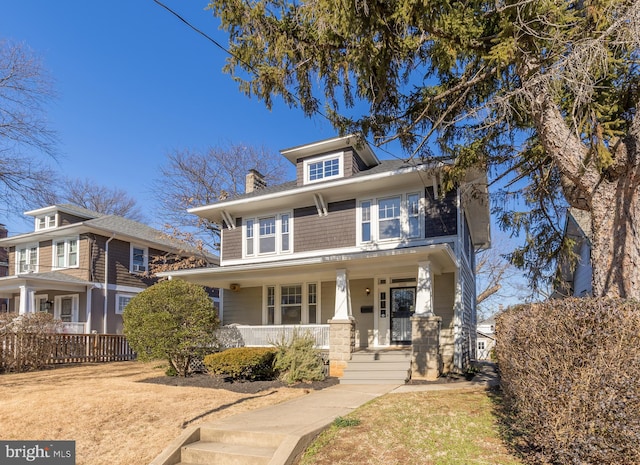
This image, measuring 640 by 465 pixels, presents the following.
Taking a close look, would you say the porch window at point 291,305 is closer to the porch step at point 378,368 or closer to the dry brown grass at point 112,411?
the porch step at point 378,368

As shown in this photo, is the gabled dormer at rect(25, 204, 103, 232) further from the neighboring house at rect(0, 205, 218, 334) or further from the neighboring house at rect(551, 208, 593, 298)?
the neighboring house at rect(551, 208, 593, 298)

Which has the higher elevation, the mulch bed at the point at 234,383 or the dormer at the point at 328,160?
the dormer at the point at 328,160

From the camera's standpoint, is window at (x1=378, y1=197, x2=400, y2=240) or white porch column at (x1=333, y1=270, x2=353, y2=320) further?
window at (x1=378, y1=197, x2=400, y2=240)

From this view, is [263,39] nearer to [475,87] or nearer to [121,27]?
[475,87]

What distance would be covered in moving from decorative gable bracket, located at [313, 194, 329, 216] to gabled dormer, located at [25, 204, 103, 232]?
→ 47.3 ft

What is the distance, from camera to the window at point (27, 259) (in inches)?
879

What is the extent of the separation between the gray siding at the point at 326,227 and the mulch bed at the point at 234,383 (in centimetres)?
471

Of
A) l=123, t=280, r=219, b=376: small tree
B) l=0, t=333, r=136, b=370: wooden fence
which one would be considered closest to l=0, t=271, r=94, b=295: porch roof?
l=0, t=333, r=136, b=370: wooden fence

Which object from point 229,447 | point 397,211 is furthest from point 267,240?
point 229,447

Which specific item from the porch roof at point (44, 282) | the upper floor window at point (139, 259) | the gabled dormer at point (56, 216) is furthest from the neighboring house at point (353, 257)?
the gabled dormer at point (56, 216)

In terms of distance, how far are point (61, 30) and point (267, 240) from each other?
844cm

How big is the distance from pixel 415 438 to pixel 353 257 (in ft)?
21.9

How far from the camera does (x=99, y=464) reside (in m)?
5.20

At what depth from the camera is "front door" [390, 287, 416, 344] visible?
1333 centimetres
